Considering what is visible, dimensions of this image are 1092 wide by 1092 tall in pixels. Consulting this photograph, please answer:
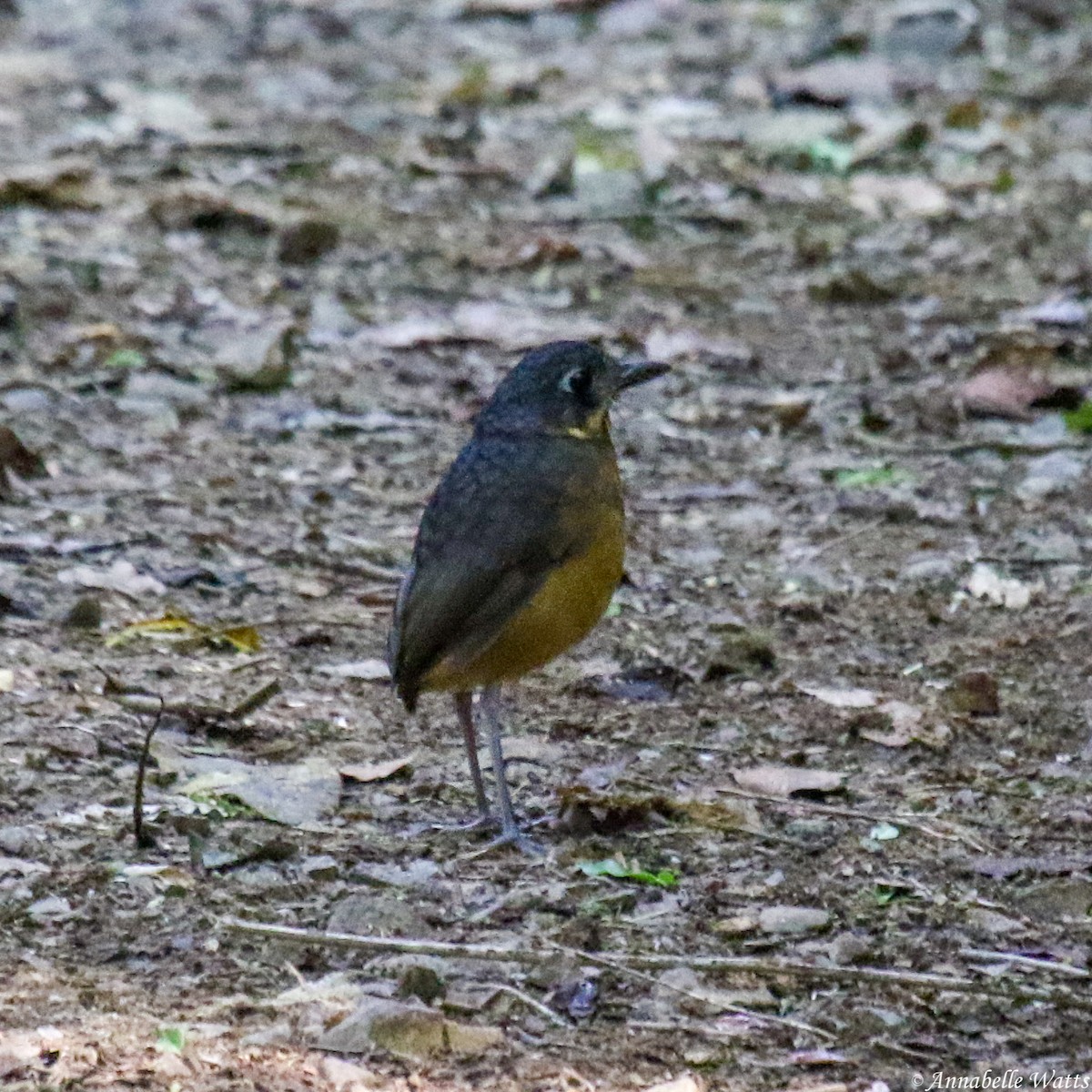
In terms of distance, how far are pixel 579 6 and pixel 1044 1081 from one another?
460 inches

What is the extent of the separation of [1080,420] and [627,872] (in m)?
3.99

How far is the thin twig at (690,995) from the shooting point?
396 cm

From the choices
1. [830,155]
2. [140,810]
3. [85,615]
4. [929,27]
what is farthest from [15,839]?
[929,27]

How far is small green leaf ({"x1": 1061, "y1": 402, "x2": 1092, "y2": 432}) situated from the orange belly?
347 cm

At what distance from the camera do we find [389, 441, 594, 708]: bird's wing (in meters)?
4.93

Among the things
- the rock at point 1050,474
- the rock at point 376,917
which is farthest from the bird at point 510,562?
the rock at point 1050,474

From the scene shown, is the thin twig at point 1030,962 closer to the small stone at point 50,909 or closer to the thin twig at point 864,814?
the thin twig at point 864,814

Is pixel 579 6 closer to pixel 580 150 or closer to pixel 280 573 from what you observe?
pixel 580 150

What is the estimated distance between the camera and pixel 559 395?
530cm

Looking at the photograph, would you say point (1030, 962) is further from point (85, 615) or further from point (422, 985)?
point (85, 615)

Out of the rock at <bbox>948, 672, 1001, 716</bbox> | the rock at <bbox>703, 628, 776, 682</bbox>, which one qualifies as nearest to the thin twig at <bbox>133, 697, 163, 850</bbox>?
the rock at <bbox>703, 628, 776, 682</bbox>

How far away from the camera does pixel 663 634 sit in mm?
6324

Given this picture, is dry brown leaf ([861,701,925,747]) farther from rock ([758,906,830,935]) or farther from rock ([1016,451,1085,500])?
rock ([1016,451,1085,500])

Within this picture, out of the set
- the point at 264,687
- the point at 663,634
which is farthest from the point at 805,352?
the point at 264,687
